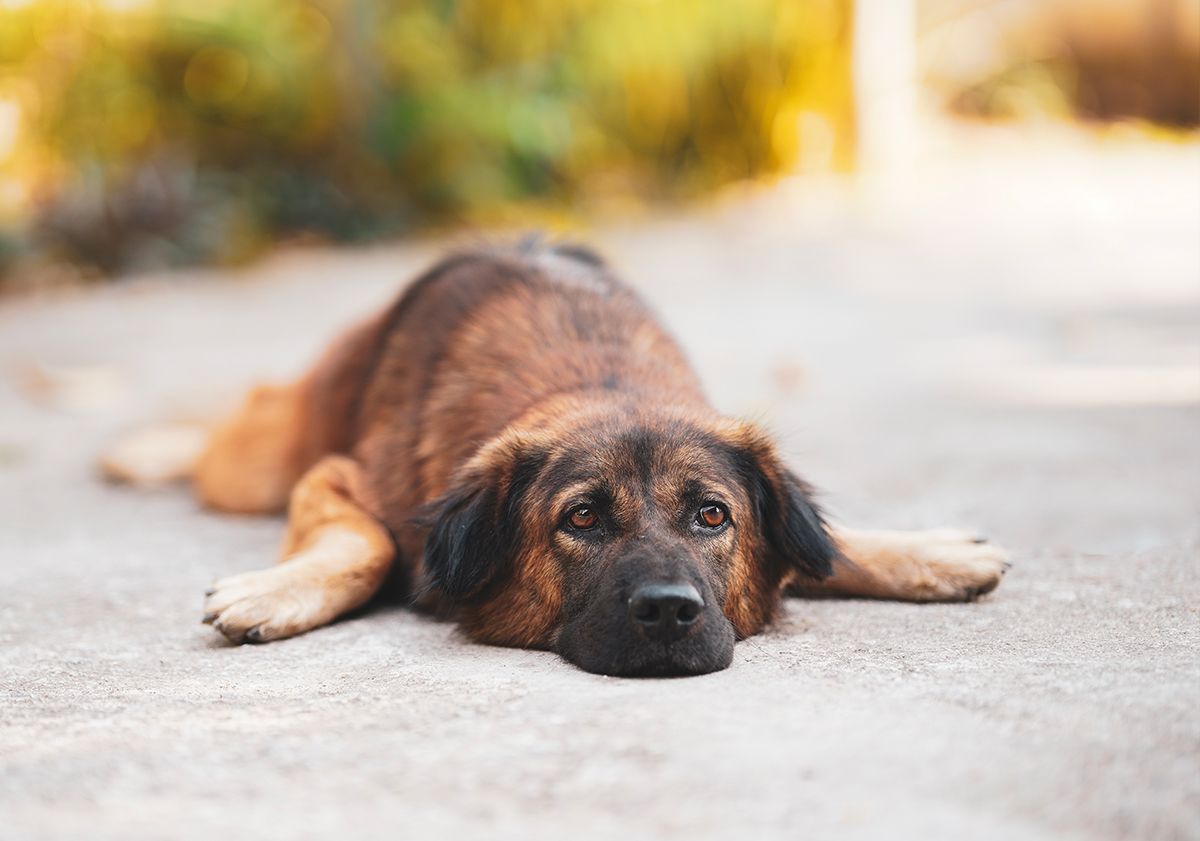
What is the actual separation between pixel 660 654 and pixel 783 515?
2.67 ft

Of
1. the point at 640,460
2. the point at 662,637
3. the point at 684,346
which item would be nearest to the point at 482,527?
the point at 640,460

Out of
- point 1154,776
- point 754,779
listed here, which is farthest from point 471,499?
point 1154,776

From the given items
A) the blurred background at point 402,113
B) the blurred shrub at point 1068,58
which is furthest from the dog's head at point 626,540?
the blurred shrub at point 1068,58

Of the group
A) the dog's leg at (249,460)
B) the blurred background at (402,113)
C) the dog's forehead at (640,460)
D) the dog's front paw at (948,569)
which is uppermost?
the blurred background at (402,113)

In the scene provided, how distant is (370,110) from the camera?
13.1 m

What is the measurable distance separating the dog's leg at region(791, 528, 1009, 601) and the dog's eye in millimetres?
797

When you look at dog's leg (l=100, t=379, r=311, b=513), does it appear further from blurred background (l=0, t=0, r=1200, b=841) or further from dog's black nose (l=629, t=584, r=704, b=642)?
dog's black nose (l=629, t=584, r=704, b=642)

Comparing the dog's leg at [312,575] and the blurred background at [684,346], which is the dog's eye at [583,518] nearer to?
the blurred background at [684,346]

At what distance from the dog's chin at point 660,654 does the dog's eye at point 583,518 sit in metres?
0.34

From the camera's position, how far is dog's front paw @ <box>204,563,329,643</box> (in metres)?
3.70

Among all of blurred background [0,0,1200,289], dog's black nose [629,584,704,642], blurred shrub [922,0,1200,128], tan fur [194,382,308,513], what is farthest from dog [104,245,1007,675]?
blurred shrub [922,0,1200,128]

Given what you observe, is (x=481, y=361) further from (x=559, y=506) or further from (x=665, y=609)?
(x=665, y=609)

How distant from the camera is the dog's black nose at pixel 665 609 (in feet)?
10.3

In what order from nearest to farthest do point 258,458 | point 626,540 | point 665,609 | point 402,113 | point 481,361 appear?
point 665,609, point 626,540, point 481,361, point 258,458, point 402,113
